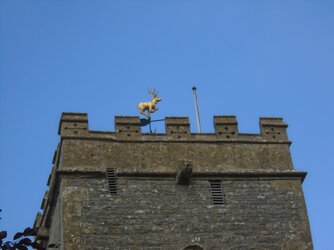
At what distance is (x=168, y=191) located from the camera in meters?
19.2

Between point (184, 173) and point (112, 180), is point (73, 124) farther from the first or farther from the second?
point (184, 173)

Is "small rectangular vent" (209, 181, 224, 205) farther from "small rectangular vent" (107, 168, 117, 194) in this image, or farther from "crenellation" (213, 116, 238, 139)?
"small rectangular vent" (107, 168, 117, 194)

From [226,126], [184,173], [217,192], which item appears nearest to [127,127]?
[184,173]

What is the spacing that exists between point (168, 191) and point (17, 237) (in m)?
12.2

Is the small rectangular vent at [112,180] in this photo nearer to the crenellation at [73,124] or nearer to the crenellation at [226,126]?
the crenellation at [73,124]

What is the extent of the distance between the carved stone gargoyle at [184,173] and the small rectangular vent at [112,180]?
5.25ft

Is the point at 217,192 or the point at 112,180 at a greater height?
the point at 112,180

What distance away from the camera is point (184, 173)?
63.0ft

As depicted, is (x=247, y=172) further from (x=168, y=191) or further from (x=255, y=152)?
(x=168, y=191)

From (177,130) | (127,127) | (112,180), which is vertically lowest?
(112,180)

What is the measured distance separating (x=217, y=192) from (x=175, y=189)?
43.1 inches

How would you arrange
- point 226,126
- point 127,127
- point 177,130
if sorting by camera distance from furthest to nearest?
point 226,126, point 177,130, point 127,127

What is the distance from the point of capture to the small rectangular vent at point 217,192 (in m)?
19.3

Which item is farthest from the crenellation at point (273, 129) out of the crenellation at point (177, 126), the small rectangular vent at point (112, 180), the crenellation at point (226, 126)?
the small rectangular vent at point (112, 180)
